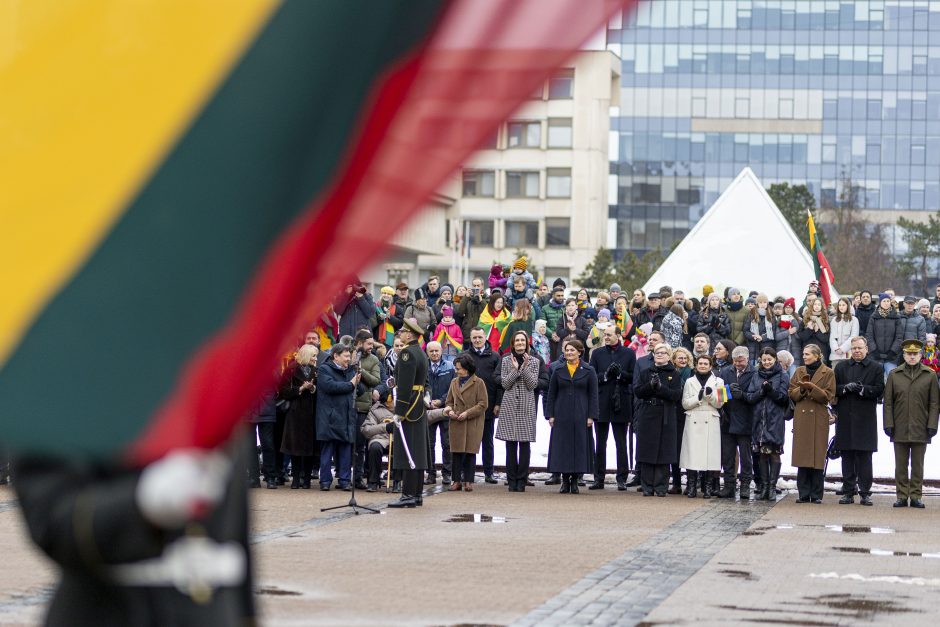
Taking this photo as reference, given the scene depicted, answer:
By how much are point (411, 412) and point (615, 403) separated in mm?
4451

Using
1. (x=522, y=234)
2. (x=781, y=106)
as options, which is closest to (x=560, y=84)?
(x=522, y=234)

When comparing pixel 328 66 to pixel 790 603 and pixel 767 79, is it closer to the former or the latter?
pixel 790 603

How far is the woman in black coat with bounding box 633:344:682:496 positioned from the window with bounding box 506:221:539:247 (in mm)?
87816

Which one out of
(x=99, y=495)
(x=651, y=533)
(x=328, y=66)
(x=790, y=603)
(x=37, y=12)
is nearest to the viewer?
(x=328, y=66)

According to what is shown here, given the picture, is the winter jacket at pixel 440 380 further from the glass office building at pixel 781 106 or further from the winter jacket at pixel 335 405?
the glass office building at pixel 781 106

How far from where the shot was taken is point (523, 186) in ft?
356

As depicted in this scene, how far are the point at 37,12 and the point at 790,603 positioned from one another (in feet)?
34.4

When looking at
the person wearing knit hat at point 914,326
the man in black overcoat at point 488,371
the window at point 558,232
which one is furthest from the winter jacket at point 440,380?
the window at point 558,232

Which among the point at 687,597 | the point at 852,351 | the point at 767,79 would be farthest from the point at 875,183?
the point at 687,597

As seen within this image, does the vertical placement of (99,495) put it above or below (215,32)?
below

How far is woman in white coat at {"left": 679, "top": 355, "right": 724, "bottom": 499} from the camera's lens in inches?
842

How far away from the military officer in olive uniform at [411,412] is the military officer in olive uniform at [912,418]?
245 inches

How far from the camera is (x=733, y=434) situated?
21.4 meters

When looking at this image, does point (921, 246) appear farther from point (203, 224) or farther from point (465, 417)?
point (203, 224)
